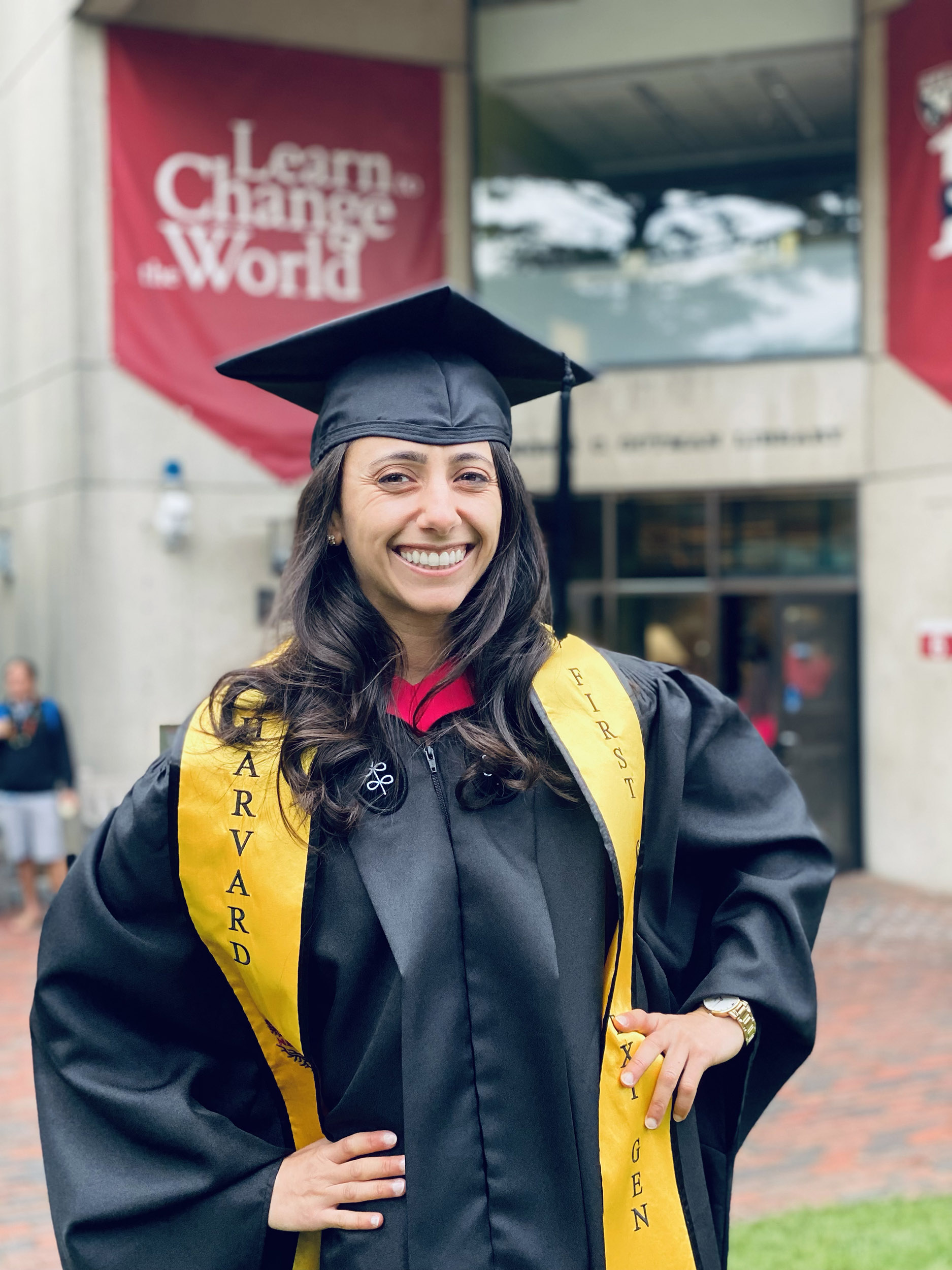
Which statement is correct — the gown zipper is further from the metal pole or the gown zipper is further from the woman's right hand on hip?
the metal pole

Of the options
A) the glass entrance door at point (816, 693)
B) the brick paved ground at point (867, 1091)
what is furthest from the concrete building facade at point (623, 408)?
the brick paved ground at point (867, 1091)

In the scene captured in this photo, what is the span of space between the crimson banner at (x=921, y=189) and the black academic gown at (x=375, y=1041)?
29.0ft

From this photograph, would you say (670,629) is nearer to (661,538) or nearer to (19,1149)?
(661,538)

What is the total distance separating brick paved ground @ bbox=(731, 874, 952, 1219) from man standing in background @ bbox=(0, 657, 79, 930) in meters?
5.15

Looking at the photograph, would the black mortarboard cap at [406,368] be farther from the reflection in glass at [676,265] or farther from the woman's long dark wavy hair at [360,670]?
the reflection in glass at [676,265]

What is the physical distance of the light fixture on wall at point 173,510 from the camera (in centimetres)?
1013

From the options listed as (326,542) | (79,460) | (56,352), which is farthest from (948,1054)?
(56,352)

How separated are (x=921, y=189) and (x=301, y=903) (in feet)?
31.3

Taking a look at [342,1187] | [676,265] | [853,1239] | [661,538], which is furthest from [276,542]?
[342,1187]

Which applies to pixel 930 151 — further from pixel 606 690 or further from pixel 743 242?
pixel 606 690

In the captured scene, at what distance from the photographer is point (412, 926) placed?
1706 mm

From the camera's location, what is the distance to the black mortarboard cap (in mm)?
1880

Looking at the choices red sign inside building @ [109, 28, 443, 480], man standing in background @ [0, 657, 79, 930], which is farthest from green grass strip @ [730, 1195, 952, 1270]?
red sign inside building @ [109, 28, 443, 480]

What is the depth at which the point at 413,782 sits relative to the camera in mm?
1825
